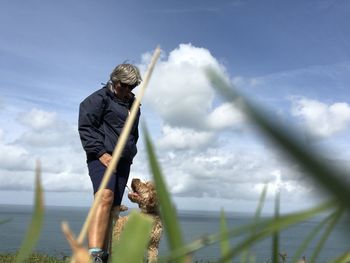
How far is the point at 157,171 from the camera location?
1.06ft

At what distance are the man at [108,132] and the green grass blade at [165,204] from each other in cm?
635

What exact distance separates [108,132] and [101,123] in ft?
0.67

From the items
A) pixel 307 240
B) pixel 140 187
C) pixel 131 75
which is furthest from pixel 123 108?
pixel 307 240

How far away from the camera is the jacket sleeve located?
6938 millimetres

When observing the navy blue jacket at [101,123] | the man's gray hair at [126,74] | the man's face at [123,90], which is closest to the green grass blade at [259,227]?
the navy blue jacket at [101,123]

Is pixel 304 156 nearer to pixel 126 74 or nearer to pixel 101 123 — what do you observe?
pixel 126 74

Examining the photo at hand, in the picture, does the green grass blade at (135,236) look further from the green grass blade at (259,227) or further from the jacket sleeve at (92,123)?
the jacket sleeve at (92,123)

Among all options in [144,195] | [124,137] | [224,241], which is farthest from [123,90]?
[124,137]

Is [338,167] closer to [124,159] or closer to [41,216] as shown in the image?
[41,216]

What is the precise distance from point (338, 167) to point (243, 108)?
5 cm

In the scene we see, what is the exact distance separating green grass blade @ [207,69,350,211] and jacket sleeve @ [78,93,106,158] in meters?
6.78

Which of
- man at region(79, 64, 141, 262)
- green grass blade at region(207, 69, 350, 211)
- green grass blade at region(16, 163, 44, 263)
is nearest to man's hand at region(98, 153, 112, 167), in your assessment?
man at region(79, 64, 141, 262)

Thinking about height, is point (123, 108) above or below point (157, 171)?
above

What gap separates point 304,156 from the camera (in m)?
0.19
